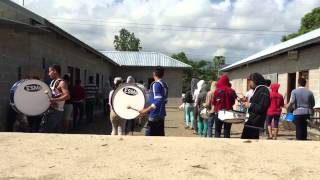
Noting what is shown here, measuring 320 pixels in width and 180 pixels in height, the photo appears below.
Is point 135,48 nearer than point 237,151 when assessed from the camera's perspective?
No

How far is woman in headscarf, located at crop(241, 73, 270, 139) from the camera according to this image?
7.47 meters

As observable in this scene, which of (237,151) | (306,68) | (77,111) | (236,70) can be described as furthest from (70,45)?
(236,70)

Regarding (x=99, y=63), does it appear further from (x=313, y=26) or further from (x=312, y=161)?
(x=312, y=161)

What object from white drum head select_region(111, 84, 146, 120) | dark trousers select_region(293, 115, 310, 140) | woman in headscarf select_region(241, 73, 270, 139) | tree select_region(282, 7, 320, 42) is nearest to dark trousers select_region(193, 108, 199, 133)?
dark trousers select_region(293, 115, 310, 140)

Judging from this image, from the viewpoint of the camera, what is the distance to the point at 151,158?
5.41 metres

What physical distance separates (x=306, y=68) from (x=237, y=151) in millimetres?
11942

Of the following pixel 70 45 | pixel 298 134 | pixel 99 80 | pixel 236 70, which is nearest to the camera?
pixel 298 134

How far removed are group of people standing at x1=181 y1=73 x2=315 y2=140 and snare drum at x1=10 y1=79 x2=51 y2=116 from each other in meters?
3.17

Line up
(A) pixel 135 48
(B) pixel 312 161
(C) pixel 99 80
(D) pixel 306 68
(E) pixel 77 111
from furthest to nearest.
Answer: (A) pixel 135 48, (C) pixel 99 80, (D) pixel 306 68, (E) pixel 77 111, (B) pixel 312 161

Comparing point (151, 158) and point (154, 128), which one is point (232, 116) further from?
point (151, 158)

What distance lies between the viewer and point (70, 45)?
19.0 metres

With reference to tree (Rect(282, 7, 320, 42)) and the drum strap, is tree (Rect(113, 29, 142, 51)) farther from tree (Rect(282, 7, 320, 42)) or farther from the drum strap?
the drum strap

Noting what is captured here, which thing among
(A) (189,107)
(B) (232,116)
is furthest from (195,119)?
(B) (232,116)

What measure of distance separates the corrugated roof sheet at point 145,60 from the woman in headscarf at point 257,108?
31.9 metres
